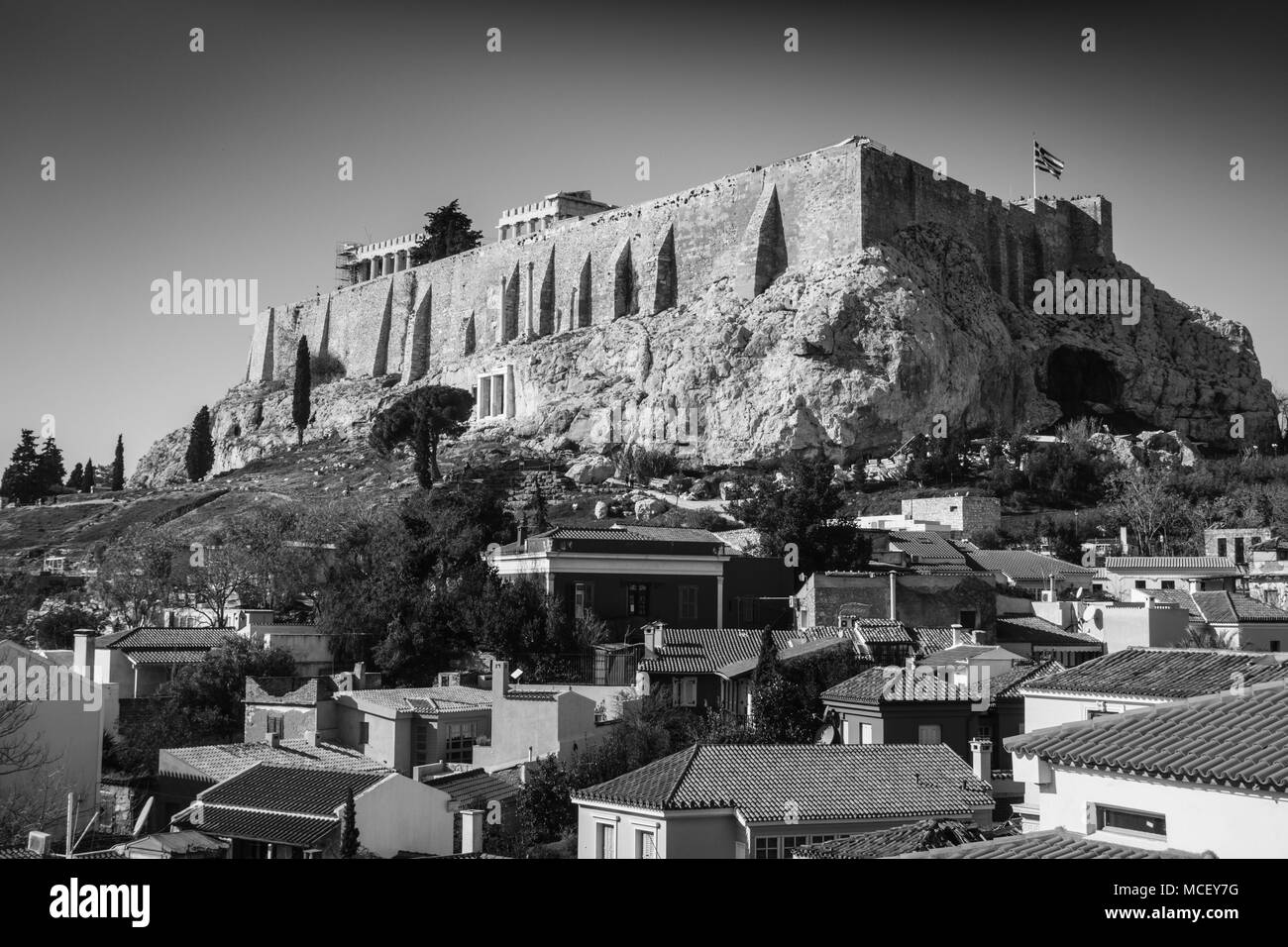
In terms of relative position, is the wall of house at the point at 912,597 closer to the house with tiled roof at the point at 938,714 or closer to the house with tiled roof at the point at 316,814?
the house with tiled roof at the point at 938,714

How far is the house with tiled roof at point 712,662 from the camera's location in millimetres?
22000

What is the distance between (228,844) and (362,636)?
1367 centimetres

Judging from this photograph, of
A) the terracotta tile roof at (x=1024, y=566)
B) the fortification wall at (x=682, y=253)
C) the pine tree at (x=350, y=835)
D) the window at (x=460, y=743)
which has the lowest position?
the window at (x=460, y=743)

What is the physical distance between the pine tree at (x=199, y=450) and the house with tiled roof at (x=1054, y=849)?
7125 centimetres

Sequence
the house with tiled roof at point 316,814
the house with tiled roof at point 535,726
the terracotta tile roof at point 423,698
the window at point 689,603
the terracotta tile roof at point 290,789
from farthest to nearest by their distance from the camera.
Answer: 1. the window at point 689,603
2. the terracotta tile roof at point 423,698
3. the house with tiled roof at point 535,726
4. the terracotta tile roof at point 290,789
5. the house with tiled roof at point 316,814

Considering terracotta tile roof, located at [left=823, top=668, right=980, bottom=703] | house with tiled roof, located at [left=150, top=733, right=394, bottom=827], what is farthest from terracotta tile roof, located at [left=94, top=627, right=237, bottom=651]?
terracotta tile roof, located at [left=823, top=668, right=980, bottom=703]

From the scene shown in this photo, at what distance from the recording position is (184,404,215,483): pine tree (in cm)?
7584

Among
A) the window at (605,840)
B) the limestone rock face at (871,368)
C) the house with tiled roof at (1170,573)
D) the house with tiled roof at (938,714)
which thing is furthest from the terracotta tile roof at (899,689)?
the limestone rock face at (871,368)

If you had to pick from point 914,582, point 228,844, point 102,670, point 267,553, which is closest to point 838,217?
point 267,553

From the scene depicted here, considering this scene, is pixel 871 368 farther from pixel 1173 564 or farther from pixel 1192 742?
pixel 1192 742

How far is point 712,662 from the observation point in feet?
75.6

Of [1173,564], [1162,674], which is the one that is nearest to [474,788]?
[1162,674]
